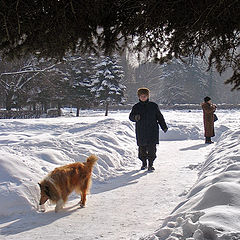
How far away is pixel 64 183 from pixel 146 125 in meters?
3.42

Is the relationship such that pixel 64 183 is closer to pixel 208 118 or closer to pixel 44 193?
pixel 44 193

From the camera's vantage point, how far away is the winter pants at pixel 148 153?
7395mm

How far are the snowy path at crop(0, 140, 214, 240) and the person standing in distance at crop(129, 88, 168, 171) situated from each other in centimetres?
81

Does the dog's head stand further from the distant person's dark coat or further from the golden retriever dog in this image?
the distant person's dark coat

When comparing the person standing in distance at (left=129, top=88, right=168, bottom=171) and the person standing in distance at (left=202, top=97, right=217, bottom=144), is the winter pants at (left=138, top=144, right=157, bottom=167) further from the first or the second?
the person standing in distance at (left=202, top=97, right=217, bottom=144)

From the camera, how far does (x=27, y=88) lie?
114 ft

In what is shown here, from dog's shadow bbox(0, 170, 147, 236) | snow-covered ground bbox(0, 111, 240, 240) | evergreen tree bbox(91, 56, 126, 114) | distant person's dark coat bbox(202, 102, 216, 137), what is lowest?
dog's shadow bbox(0, 170, 147, 236)

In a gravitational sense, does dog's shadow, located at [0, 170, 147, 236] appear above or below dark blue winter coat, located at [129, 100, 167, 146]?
below

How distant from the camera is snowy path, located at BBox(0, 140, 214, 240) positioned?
12.1 feet

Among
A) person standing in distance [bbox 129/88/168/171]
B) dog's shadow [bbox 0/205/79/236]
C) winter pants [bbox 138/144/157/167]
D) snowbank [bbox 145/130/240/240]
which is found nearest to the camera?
snowbank [bbox 145/130/240/240]

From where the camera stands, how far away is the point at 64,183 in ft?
15.1

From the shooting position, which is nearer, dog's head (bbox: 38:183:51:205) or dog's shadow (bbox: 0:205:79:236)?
dog's shadow (bbox: 0:205:79:236)

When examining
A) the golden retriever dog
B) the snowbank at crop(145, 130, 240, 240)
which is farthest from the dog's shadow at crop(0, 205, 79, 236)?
the snowbank at crop(145, 130, 240, 240)

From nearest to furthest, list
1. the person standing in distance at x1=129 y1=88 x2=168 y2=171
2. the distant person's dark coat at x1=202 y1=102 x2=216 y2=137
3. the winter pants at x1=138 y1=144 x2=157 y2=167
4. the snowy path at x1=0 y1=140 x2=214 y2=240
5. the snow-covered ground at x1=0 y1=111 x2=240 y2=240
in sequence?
1. the snow-covered ground at x1=0 y1=111 x2=240 y2=240
2. the snowy path at x1=0 y1=140 x2=214 y2=240
3. the winter pants at x1=138 y1=144 x2=157 y2=167
4. the person standing in distance at x1=129 y1=88 x2=168 y2=171
5. the distant person's dark coat at x1=202 y1=102 x2=216 y2=137
